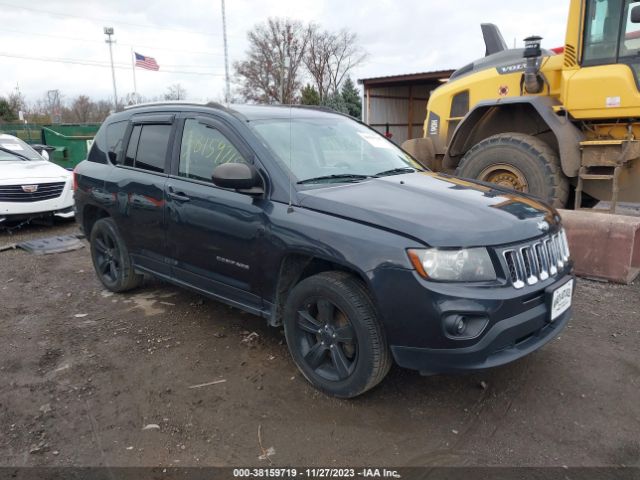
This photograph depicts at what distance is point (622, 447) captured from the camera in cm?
266

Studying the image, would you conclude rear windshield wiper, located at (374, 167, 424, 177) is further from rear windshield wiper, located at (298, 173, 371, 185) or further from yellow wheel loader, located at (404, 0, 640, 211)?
yellow wheel loader, located at (404, 0, 640, 211)

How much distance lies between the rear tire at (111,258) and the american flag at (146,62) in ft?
77.2

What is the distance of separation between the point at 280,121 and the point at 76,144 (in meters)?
13.9

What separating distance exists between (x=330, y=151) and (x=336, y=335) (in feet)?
4.90

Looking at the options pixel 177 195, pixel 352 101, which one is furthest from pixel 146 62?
pixel 177 195

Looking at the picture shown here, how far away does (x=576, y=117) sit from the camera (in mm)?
5926

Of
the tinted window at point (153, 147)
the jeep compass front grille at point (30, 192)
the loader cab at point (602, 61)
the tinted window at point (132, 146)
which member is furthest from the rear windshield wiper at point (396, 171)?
the jeep compass front grille at point (30, 192)

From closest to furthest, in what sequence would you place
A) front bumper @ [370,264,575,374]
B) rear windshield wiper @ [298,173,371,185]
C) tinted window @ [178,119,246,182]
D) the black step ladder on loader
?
front bumper @ [370,264,575,374] → rear windshield wiper @ [298,173,371,185] → tinted window @ [178,119,246,182] → the black step ladder on loader

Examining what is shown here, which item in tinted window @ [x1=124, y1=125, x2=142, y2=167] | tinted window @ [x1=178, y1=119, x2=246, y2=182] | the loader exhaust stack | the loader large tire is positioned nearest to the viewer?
tinted window @ [x1=178, y1=119, x2=246, y2=182]

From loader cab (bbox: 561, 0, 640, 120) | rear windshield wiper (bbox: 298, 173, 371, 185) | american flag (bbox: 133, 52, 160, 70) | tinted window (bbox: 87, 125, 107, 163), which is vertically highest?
american flag (bbox: 133, 52, 160, 70)

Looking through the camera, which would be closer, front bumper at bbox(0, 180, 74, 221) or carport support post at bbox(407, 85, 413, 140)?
front bumper at bbox(0, 180, 74, 221)

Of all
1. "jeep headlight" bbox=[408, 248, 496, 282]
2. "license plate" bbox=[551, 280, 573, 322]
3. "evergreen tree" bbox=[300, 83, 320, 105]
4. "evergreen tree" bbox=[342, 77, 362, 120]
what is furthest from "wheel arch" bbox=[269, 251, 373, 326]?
"evergreen tree" bbox=[300, 83, 320, 105]

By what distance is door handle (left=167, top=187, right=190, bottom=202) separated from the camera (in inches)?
149

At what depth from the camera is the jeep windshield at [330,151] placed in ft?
11.3
